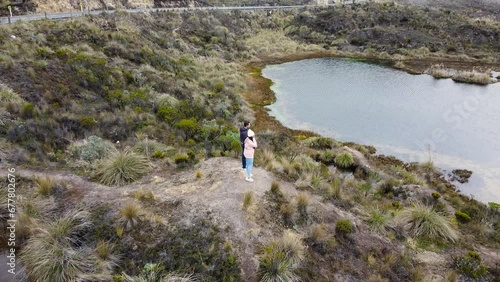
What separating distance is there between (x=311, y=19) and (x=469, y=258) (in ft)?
194

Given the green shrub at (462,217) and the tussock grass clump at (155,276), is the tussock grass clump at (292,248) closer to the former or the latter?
the tussock grass clump at (155,276)

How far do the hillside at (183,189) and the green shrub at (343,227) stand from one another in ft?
0.15

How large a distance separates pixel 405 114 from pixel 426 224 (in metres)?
15.7

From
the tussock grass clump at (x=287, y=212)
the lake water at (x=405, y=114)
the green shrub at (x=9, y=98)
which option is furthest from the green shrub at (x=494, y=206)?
the green shrub at (x=9, y=98)

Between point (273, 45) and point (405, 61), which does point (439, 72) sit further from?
point (273, 45)

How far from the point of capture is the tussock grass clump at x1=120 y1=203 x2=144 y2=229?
28.4ft

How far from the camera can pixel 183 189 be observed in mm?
10734

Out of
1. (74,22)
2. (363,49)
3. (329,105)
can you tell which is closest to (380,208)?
(329,105)

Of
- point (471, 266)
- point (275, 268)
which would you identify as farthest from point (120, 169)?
point (471, 266)

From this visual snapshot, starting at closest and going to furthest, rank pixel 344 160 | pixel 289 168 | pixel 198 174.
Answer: pixel 198 174
pixel 289 168
pixel 344 160

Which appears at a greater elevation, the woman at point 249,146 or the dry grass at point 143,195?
the woman at point 249,146

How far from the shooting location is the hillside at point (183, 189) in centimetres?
813

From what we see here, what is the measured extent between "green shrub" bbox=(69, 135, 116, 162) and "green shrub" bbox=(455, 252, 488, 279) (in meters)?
12.7

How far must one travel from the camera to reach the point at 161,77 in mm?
24688
